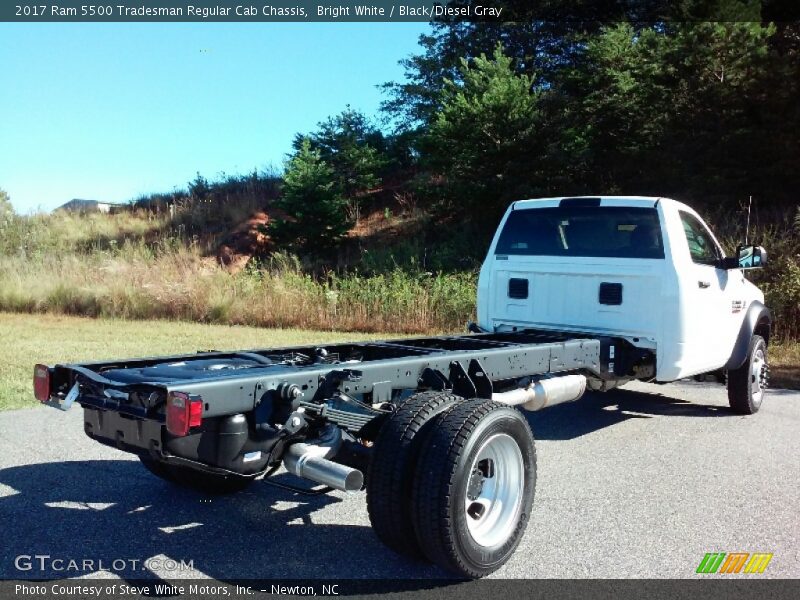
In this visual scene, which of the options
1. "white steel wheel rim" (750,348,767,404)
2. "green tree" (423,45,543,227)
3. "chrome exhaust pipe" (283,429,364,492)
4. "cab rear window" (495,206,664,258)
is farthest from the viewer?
"green tree" (423,45,543,227)

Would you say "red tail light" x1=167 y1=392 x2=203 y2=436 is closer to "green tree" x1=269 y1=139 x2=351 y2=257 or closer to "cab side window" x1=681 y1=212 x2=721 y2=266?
"cab side window" x1=681 y1=212 x2=721 y2=266

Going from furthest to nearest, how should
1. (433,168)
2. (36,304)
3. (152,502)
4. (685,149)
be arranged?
(433,168)
(685,149)
(36,304)
(152,502)

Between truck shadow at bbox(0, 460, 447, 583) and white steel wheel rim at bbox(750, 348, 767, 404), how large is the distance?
492 cm

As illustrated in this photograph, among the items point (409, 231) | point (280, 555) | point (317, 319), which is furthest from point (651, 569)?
point (409, 231)

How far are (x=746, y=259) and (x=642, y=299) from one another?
1.55m

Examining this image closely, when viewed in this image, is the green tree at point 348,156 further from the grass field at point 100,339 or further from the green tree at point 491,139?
the grass field at point 100,339

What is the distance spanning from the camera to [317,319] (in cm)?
1507

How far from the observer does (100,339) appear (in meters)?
12.7

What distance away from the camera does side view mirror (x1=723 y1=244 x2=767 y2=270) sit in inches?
272

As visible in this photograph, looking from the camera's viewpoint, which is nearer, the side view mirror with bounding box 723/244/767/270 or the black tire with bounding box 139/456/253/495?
the black tire with bounding box 139/456/253/495

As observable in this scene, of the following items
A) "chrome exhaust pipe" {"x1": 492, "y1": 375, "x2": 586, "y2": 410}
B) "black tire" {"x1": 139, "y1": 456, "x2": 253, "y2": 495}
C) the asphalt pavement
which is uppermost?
"chrome exhaust pipe" {"x1": 492, "y1": 375, "x2": 586, "y2": 410}

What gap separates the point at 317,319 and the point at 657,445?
380 inches

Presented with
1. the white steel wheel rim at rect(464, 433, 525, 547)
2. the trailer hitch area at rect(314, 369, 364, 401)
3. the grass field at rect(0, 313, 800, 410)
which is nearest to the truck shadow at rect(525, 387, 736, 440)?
the grass field at rect(0, 313, 800, 410)

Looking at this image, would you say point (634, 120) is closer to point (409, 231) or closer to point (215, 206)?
point (409, 231)
